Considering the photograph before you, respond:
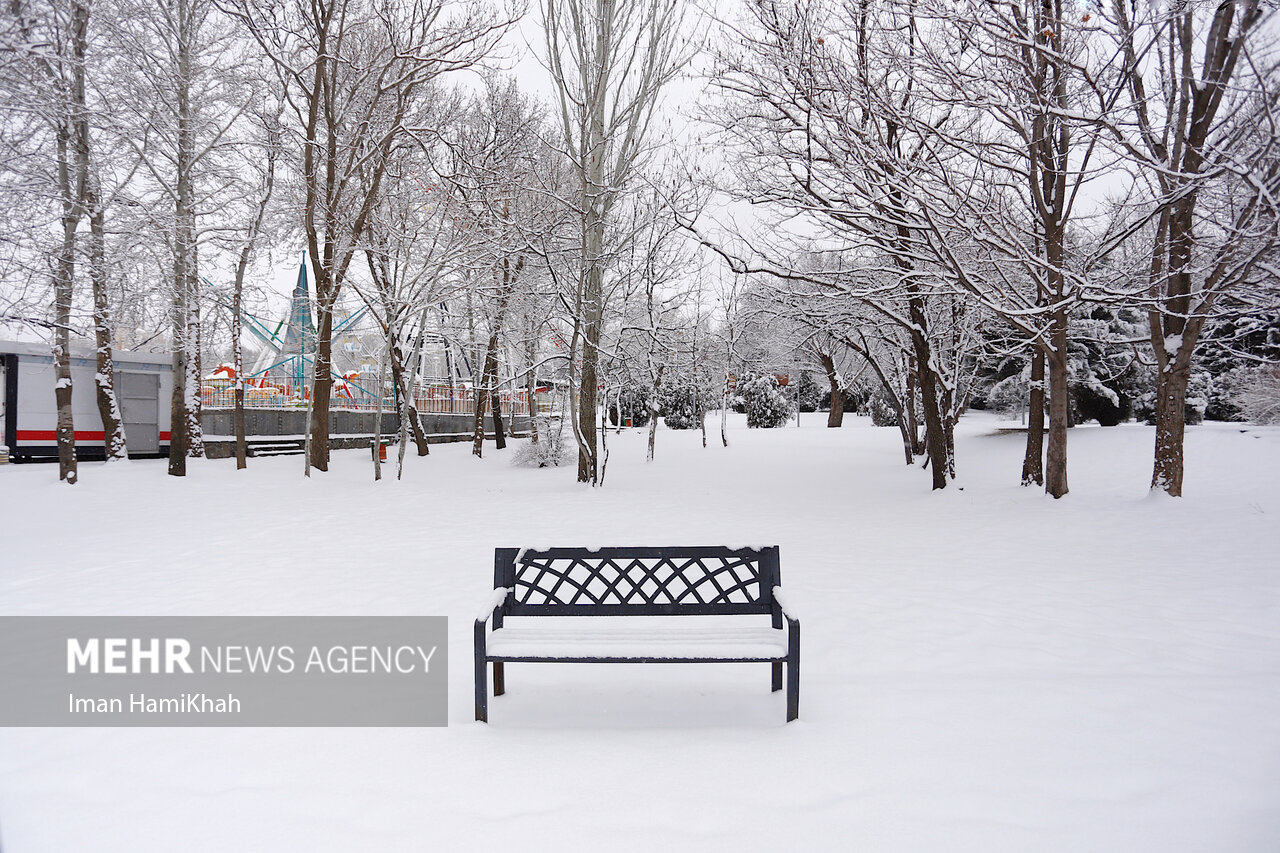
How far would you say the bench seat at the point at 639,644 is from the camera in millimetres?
3404

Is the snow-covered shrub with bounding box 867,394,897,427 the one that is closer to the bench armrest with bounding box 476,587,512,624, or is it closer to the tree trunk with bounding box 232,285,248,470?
the tree trunk with bounding box 232,285,248,470

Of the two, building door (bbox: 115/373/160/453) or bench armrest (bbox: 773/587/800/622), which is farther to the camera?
building door (bbox: 115/373/160/453)

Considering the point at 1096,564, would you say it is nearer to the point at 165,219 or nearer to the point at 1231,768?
the point at 1231,768

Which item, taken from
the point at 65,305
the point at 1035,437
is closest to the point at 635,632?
the point at 1035,437

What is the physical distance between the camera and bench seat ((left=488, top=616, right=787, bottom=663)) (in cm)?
340

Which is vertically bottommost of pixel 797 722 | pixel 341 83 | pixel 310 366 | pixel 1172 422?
pixel 797 722

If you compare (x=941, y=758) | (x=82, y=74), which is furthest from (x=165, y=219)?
(x=941, y=758)

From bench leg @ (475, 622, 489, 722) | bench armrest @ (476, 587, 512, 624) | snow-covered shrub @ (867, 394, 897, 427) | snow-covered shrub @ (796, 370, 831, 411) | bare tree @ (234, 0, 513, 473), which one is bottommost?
bench leg @ (475, 622, 489, 722)

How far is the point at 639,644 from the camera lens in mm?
3570

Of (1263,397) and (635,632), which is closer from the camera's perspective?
(635,632)

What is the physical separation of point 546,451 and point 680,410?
2020cm

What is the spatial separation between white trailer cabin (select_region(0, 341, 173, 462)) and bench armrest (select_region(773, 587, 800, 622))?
17771 mm

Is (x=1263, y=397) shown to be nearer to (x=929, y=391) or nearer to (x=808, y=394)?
(x=929, y=391)

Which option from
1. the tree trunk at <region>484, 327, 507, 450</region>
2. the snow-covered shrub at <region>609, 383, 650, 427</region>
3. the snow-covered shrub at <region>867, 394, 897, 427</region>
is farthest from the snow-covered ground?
the snow-covered shrub at <region>609, 383, 650, 427</region>
